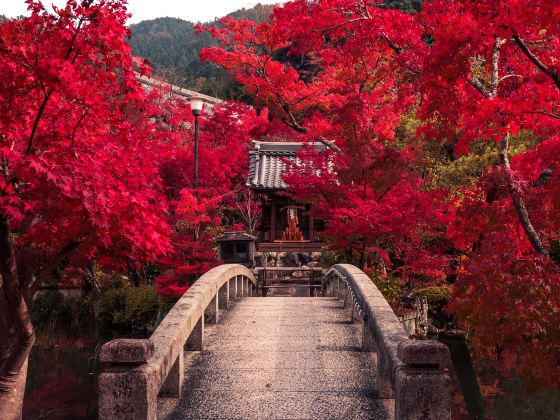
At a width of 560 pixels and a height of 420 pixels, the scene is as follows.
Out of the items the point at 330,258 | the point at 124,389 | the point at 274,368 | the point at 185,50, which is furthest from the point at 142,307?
the point at 185,50

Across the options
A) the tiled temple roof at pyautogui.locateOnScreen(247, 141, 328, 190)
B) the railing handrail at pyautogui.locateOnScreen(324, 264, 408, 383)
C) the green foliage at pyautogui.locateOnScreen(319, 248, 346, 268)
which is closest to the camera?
the railing handrail at pyautogui.locateOnScreen(324, 264, 408, 383)

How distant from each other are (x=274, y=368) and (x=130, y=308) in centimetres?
1267

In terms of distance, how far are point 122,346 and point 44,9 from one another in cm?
491

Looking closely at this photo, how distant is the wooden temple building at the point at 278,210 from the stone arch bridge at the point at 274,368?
14.3m

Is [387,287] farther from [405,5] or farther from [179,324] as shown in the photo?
[405,5]

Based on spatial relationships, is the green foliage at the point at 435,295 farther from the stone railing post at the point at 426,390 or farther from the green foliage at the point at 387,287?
the stone railing post at the point at 426,390

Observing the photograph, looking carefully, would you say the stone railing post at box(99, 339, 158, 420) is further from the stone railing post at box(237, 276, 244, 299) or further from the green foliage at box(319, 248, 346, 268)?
the green foliage at box(319, 248, 346, 268)

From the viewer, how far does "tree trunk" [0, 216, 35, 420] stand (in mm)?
7094

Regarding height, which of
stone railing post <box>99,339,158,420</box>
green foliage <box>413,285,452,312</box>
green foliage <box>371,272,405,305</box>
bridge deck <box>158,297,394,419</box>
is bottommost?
green foliage <box>413,285,452,312</box>

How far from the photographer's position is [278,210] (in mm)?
25266

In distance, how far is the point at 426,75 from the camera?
7164 mm

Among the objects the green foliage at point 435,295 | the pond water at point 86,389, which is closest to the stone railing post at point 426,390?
the pond water at point 86,389

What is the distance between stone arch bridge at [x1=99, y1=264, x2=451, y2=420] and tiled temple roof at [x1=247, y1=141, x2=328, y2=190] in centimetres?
1493

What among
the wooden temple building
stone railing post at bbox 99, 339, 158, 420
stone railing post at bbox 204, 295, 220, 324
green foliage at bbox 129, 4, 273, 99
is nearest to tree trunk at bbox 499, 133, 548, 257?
stone railing post at bbox 204, 295, 220, 324
